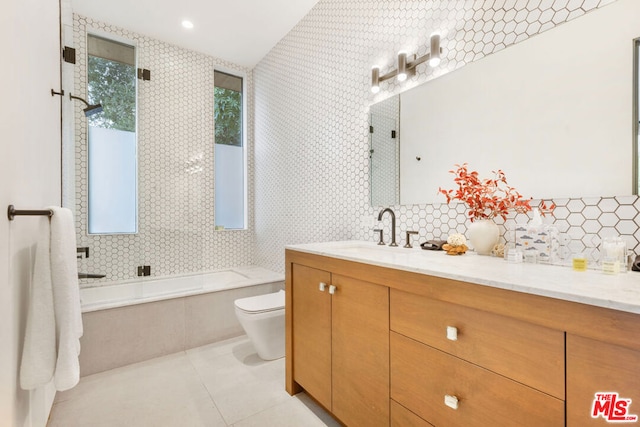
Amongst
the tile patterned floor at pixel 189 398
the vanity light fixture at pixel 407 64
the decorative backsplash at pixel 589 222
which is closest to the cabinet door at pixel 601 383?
the decorative backsplash at pixel 589 222

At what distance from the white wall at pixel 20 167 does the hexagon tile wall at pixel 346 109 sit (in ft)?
6.02

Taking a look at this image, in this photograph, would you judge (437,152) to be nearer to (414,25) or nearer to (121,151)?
(414,25)

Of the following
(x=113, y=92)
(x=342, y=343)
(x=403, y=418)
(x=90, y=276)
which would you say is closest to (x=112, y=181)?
(x=113, y=92)

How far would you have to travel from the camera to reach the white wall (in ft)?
3.20

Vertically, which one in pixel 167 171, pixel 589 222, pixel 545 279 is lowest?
pixel 545 279

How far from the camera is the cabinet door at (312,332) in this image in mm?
1550

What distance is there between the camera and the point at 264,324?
2201mm

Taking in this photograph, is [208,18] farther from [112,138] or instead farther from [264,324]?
[264,324]

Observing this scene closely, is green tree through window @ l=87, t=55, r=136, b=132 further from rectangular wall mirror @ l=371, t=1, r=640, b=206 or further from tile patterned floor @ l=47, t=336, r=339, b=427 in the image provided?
rectangular wall mirror @ l=371, t=1, r=640, b=206

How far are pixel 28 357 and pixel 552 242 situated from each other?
6.85 feet

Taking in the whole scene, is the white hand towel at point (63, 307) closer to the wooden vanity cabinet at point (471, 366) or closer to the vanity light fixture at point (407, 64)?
the wooden vanity cabinet at point (471, 366)

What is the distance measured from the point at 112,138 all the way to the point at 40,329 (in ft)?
8.25

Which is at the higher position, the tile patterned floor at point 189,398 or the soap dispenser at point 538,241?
the soap dispenser at point 538,241

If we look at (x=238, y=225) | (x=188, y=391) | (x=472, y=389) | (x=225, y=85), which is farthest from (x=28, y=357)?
(x=225, y=85)
